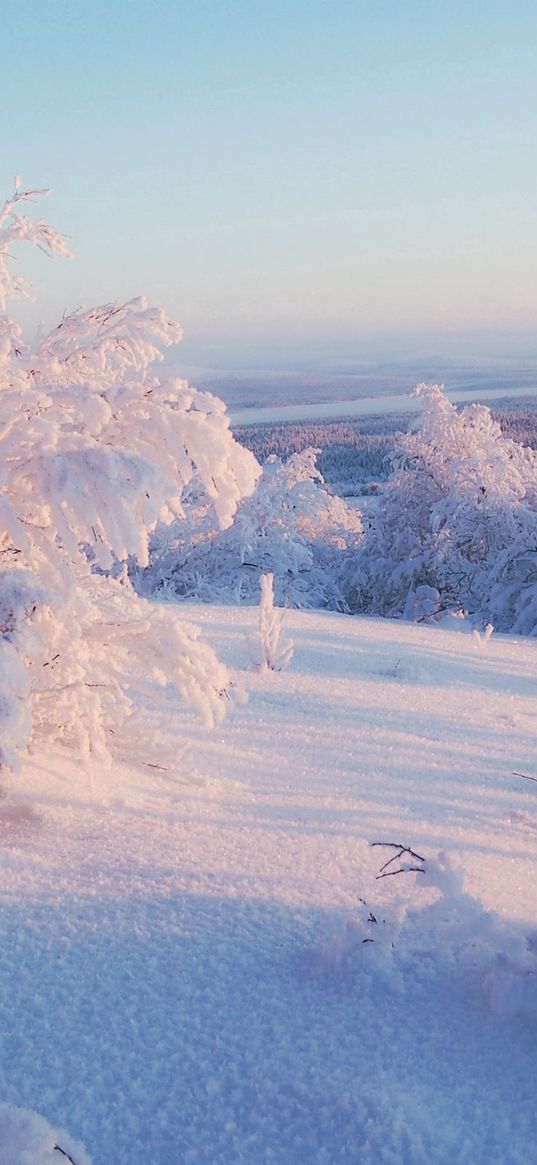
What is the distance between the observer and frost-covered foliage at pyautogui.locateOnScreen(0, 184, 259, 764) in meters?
2.91

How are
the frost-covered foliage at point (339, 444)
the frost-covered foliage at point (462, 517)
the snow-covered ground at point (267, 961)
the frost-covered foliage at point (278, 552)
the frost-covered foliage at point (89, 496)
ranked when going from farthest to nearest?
1. the frost-covered foliage at point (339, 444)
2. the frost-covered foliage at point (278, 552)
3. the frost-covered foliage at point (462, 517)
4. the frost-covered foliage at point (89, 496)
5. the snow-covered ground at point (267, 961)

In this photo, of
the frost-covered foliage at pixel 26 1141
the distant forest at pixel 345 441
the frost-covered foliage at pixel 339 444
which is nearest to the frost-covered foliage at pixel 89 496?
the frost-covered foliage at pixel 26 1141

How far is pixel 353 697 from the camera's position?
19.0 feet

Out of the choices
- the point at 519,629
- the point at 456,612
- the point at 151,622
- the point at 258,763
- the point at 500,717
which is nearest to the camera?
the point at 151,622

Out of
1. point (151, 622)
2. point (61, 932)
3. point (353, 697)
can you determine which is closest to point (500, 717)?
point (353, 697)

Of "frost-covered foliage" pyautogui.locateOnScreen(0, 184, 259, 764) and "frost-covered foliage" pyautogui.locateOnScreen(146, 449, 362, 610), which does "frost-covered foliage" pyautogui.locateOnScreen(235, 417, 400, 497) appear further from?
"frost-covered foliage" pyautogui.locateOnScreen(0, 184, 259, 764)

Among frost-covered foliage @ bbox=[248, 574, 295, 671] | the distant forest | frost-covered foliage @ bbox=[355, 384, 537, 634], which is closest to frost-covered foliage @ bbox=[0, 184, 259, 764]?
frost-covered foliage @ bbox=[248, 574, 295, 671]

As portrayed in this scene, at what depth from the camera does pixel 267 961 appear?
95.3 inches

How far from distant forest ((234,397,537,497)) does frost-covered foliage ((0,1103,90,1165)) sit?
59433mm

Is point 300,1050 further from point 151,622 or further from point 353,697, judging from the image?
point 353,697

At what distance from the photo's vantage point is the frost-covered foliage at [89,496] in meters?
2.91

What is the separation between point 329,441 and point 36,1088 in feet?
290

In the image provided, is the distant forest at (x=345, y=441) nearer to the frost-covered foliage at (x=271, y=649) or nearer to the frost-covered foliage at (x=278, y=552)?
the frost-covered foliage at (x=278, y=552)

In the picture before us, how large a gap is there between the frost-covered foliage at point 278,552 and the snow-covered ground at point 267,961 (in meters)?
14.6
